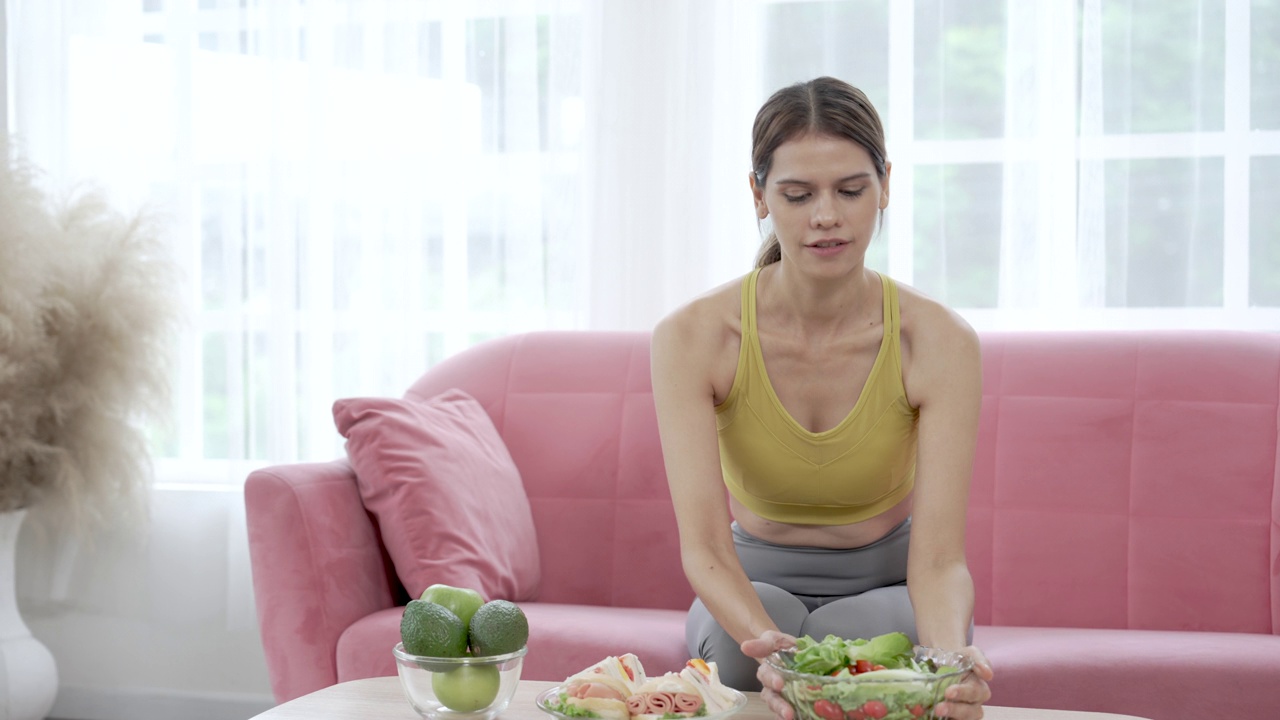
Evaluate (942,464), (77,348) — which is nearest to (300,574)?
(942,464)

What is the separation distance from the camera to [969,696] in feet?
3.72

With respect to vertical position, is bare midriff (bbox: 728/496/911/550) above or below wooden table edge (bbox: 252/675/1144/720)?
above

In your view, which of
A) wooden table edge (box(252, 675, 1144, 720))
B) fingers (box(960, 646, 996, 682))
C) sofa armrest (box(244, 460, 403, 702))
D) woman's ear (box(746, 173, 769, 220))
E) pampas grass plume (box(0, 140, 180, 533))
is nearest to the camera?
fingers (box(960, 646, 996, 682))

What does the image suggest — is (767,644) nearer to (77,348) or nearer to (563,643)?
(563,643)

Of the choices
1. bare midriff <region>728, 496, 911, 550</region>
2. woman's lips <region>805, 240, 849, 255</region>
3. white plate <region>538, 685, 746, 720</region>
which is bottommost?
white plate <region>538, 685, 746, 720</region>

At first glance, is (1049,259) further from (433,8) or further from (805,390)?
(433,8)

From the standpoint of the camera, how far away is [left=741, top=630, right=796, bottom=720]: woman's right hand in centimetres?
A: 114

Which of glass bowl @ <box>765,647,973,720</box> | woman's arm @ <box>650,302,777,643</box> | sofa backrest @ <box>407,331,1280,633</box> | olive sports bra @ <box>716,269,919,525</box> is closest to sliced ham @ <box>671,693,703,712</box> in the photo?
glass bowl @ <box>765,647,973,720</box>

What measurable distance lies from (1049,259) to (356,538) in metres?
1.59

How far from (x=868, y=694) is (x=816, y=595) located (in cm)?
78

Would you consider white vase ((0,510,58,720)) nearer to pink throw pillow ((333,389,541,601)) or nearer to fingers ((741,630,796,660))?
pink throw pillow ((333,389,541,601))

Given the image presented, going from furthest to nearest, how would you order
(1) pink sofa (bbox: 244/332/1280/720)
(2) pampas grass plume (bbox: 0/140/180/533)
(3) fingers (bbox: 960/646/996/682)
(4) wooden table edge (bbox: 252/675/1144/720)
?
(2) pampas grass plume (bbox: 0/140/180/533) → (1) pink sofa (bbox: 244/332/1280/720) → (4) wooden table edge (bbox: 252/675/1144/720) → (3) fingers (bbox: 960/646/996/682)

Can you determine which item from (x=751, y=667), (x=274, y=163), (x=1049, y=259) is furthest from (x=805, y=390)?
(x=274, y=163)

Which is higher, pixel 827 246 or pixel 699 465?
pixel 827 246
